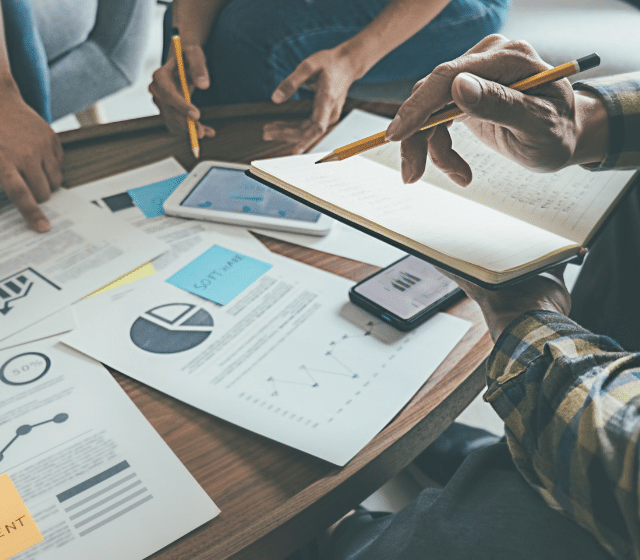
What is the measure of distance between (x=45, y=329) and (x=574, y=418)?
19.2 inches

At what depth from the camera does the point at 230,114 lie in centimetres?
97

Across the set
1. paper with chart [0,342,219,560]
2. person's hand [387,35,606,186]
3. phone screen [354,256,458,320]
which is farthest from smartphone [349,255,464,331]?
paper with chart [0,342,219,560]

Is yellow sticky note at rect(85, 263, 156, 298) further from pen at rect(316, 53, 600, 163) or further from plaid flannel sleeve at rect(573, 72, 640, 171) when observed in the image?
plaid flannel sleeve at rect(573, 72, 640, 171)

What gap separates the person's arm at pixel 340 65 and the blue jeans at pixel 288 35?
0.14m

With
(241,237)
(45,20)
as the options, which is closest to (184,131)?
(241,237)

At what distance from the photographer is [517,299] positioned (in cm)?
50

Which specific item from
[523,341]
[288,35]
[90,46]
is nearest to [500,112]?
[523,341]

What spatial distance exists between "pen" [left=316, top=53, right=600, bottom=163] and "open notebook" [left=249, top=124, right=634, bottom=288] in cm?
6

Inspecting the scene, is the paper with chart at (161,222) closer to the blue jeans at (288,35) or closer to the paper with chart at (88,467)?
the paper with chart at (88,467)

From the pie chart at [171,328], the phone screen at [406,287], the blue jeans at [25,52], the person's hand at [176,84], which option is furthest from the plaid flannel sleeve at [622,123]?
the blue jeans at [25,52]

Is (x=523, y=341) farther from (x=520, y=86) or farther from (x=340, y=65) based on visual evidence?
(x=340, y=65)

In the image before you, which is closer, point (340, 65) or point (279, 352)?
point (279, 352)

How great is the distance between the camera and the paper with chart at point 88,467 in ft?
1.22

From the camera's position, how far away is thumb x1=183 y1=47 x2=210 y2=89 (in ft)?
3.04
